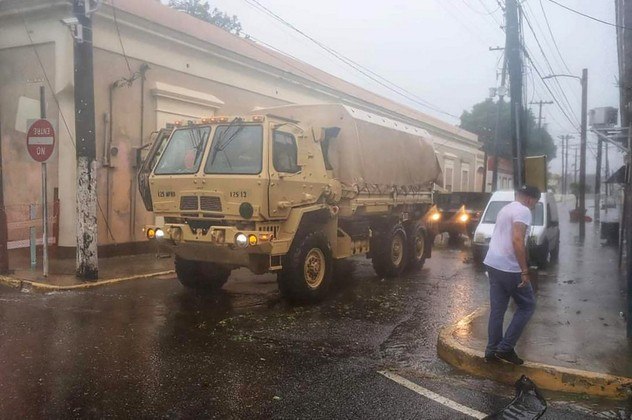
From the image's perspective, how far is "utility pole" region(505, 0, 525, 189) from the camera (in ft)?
37.4

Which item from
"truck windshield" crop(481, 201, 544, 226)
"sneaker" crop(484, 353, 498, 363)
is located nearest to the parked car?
"truck windshield" crop(481, 201, 544, 226)

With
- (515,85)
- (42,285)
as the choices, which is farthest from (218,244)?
(515,85)

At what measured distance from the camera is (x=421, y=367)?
5848 mm

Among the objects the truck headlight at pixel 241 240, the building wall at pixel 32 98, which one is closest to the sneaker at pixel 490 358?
the truck headlight at pixel 241 240

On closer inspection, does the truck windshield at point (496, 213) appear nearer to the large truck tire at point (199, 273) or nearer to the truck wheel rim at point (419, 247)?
the truck wheel rim at point (419, 247)

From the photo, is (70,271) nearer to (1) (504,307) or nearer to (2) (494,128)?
(1) (504,307)

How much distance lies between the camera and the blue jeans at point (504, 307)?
18.4 feet

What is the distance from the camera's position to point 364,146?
10047mm

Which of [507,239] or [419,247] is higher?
[507,239]

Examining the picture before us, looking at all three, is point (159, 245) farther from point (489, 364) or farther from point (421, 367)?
point (489, 364)

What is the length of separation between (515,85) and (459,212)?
321 inches

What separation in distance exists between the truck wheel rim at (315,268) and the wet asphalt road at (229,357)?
1.23 ft

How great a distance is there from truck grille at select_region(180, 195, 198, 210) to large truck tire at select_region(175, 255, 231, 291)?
1141mm

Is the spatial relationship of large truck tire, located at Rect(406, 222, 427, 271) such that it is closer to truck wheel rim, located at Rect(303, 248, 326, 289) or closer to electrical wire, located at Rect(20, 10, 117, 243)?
truck wheel rim, located at Rect(303, 248, 326, 289)
